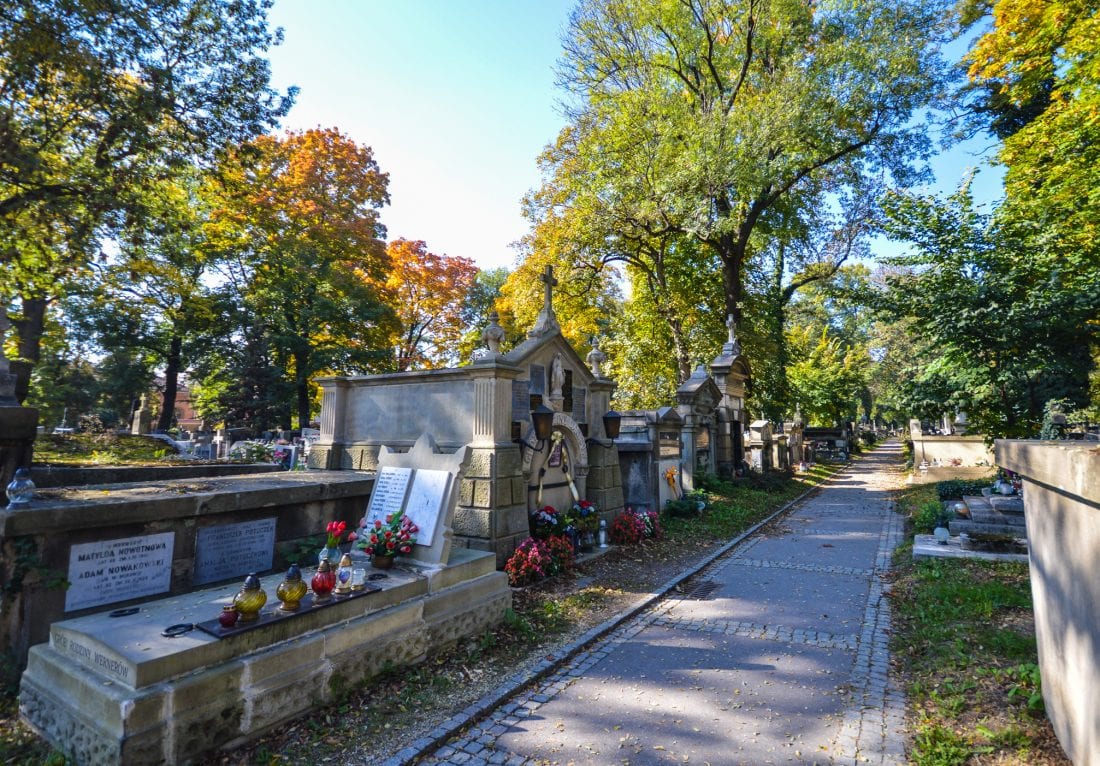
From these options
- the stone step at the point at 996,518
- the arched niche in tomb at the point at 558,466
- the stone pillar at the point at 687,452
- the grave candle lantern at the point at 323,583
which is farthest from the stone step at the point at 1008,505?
the grave candle lantern at the point at 323,583

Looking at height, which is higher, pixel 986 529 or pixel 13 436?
pixel 13 436

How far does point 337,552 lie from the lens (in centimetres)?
572

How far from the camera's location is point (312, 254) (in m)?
22.8

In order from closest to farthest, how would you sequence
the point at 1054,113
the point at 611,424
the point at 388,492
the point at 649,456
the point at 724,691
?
the point at 724,691 < the point at 388,492 < the point at 611,424 < the point at 649,456 < the point at 1054,113

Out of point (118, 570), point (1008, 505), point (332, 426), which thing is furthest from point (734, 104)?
point (118, 570)

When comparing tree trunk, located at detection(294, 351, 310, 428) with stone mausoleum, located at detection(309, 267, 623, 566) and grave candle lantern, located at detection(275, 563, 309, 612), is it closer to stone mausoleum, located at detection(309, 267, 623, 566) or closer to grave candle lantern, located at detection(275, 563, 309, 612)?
stone mausoleum, located at detection(309, 267, 623, 566)

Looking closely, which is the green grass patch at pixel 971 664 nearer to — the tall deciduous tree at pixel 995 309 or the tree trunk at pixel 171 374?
the tall deciduous tree at pixel 995 309

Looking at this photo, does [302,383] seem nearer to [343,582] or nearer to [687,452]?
[687,452]

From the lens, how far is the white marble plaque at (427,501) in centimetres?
532

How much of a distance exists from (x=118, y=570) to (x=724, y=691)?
515 cm

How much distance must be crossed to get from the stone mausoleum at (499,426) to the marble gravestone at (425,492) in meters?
1.54

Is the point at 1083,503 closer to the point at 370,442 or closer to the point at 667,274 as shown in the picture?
the point at 370,442

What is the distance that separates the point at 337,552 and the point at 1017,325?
39.1ft

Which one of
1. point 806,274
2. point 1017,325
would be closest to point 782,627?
point 1017,325
